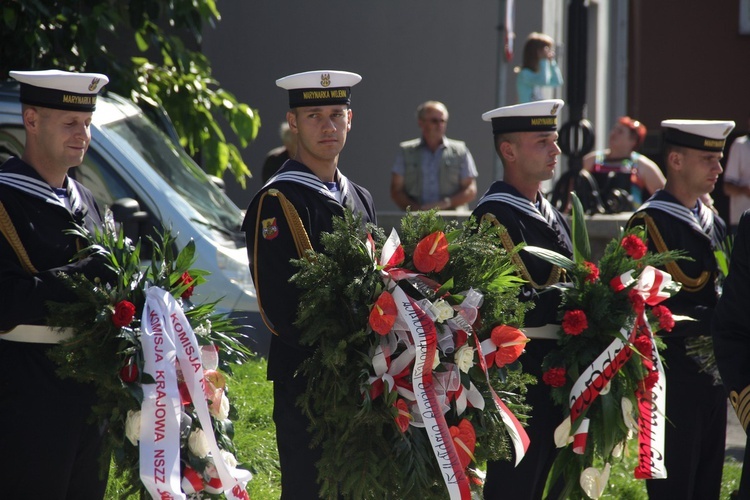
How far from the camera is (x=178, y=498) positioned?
165 inches

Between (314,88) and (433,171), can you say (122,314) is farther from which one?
(433,171)

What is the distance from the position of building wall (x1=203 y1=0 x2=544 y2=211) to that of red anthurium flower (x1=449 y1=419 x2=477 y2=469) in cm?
990

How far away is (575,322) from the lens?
16.2 feet

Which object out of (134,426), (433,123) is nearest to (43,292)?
(134,426)

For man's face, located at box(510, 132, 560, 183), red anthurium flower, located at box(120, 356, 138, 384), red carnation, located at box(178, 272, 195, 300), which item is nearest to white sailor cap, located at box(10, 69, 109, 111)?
red carnation, located at box(178, 272, 195, 300)

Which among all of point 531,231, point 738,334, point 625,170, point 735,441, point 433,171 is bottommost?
point 735,441

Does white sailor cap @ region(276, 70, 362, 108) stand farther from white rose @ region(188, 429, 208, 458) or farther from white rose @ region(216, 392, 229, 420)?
white rose @ region(188, 429, 208, 458)

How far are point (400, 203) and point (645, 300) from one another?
18.6ft

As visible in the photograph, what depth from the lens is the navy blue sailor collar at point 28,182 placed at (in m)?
4.43

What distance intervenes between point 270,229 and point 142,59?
5384 millimetres

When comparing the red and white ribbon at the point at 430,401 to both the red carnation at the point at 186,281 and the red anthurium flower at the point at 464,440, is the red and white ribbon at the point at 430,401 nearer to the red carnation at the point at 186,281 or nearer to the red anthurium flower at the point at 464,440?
the red anthurium flower at the point at 464,440

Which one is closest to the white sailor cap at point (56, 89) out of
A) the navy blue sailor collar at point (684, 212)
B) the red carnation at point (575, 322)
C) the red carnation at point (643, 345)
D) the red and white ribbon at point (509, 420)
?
the red and white ribbon at point (509, 420)

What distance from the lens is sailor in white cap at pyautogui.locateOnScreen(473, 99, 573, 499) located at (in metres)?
5.10

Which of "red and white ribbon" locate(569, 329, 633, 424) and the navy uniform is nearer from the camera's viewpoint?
the navy uniform
